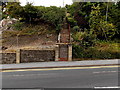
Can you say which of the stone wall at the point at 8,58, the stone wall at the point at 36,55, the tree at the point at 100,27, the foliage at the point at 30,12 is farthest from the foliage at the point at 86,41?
the foliage at the point at 30,12

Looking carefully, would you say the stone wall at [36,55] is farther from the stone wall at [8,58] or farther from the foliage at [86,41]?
the foliage at [86,41]

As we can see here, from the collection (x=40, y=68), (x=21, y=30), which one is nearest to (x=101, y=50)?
(x=40, y=68)

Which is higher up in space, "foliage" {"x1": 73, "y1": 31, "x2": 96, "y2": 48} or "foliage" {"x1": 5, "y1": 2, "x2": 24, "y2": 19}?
"foliage" {"x1": 5, "y1": 2, "x2": 24, "y2": 19}

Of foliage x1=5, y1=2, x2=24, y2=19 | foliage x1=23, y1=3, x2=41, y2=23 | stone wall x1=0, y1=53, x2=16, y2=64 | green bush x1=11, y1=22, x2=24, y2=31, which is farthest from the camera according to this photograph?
green bush x1=11, y1=22, x2=24, y2=31

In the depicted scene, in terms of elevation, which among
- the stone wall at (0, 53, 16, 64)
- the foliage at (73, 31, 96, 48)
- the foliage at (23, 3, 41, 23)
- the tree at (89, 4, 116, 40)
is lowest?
the stone wall at (0, 53, 16, 64)

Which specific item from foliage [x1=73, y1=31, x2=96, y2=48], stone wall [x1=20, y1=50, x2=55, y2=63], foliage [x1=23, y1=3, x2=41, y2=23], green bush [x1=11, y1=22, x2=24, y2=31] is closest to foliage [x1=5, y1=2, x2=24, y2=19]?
foliage [x1=23, y1=3, x2=41, y2=23]

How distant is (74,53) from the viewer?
15.5 meters

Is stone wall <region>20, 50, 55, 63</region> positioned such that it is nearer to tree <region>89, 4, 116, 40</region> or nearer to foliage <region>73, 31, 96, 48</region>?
foliage <region>73, 31, 96, 48</region>

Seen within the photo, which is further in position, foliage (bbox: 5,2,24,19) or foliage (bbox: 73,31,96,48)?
foliage (bbox: 5,2,24,19)

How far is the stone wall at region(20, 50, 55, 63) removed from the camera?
14.8 meters

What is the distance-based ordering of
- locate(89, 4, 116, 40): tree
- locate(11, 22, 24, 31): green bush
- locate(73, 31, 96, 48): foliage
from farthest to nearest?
1. locate(11, 22, 24, 31): green bush
2. locate(89, 4, 116, 40): tree
3. locate(73, 31, 96, 48): foliage

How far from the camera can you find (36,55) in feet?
48.9

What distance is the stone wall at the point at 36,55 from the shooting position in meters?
14.8

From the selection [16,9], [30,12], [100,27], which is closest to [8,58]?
[30,12]
